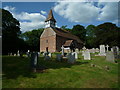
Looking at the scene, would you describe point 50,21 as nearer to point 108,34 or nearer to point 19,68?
point 108,34

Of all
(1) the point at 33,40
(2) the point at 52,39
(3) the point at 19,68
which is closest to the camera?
(3) the point at 19,68

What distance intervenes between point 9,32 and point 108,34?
123 ft

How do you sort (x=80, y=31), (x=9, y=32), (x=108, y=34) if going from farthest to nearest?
1. (x=80, y=31)
2. (x=108, y=34)
3. (x=9, y=32)

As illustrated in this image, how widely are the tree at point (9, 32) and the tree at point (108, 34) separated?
110 ft

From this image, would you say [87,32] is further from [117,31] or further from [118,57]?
[118,57]

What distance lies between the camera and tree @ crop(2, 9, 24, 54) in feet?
104

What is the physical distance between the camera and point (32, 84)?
452 cm

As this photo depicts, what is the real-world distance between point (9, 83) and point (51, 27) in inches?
1309

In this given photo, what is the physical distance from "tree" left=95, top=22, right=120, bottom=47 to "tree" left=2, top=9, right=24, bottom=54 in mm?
33599

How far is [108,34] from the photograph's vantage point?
138ft

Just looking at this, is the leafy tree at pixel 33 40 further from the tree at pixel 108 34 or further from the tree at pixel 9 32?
the tree at pixel 108 34

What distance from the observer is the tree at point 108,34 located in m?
39.9

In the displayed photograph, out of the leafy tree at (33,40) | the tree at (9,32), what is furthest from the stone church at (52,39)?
the leafy tree at (33,40)

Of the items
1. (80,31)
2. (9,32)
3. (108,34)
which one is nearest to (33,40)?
(9,32)
